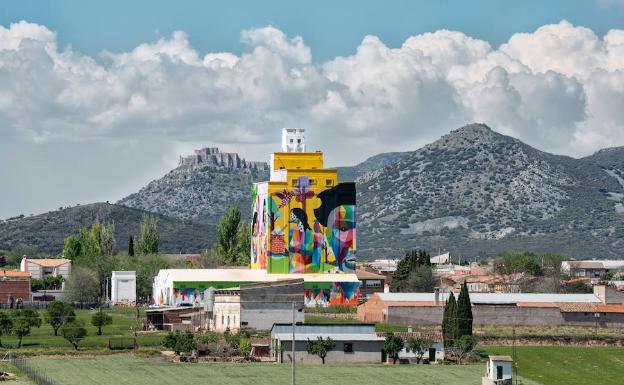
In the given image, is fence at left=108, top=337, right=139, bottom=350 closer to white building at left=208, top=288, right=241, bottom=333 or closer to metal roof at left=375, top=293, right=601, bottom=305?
white building at left=208, top=288, right=241, bottom=333

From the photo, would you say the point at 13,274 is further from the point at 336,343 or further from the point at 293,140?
the point at 336,343

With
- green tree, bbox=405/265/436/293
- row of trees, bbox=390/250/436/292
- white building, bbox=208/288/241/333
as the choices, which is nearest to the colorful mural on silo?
green tree, bbox=405/265/436/293

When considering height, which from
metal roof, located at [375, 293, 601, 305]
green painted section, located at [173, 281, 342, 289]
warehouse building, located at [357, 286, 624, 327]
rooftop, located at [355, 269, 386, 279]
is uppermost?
rooftop, located at [355, 269, 386, 279]

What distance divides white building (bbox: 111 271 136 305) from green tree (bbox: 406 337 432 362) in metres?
72.7

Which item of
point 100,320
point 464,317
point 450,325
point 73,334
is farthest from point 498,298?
point 73,334

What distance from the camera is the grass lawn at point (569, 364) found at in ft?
351

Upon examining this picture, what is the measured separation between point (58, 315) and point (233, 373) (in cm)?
3747

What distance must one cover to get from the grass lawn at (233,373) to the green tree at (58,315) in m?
21.0

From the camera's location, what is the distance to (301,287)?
14738cm

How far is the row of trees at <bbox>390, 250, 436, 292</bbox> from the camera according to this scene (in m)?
183

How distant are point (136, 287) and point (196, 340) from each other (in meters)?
68.6

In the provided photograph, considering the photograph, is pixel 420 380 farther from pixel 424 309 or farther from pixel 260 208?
pixel 260 208

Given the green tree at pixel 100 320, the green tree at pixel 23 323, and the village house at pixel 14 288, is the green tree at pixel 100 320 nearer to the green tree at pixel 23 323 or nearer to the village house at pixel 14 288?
the green tree at pixel 23 323

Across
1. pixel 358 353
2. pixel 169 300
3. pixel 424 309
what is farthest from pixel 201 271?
pixel 358 353
